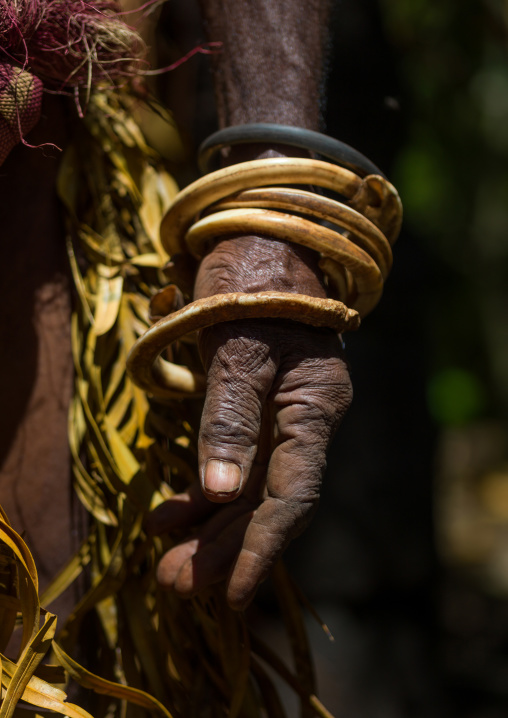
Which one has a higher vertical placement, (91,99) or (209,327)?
(91,99)

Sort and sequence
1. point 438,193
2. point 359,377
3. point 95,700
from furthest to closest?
point 438,193 < point 359,377 < point 95,700

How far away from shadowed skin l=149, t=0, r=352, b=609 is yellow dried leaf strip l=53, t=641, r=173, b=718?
114 mm

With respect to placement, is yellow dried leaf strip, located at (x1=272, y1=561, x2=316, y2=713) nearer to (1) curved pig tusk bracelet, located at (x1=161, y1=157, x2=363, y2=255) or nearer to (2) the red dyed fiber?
(1) curved pig tusk bracelet, located at (x1=161, y1=157, x2=363, y2=255)

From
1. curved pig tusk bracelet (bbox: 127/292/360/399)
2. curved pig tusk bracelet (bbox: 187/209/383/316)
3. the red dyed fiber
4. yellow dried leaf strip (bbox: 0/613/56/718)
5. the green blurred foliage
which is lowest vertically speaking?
the green blurred foliage

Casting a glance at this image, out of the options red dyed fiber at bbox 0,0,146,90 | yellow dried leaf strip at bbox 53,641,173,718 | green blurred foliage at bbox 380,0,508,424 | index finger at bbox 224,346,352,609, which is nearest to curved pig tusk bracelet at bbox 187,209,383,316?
index finger at bbox 224,346,352,609

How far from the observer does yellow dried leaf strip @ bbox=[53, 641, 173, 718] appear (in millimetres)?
654

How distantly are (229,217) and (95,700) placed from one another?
0.59 metres

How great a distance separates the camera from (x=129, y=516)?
794mm

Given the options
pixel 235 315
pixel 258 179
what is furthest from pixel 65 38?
pixel 235 315

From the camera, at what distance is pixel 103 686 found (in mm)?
671

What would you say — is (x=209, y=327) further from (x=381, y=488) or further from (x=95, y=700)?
(x=381, y=488)

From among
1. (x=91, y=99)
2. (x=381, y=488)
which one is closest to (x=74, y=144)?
(x=91, y=99)

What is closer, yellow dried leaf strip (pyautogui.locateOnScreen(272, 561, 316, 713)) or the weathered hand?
the weathered hand

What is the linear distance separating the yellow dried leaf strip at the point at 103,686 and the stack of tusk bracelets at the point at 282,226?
0.29 meters
